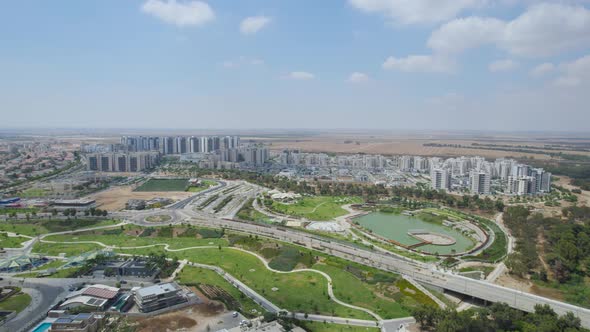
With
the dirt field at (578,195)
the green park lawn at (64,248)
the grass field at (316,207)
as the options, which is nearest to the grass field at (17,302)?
the green park lawn at (64,248)

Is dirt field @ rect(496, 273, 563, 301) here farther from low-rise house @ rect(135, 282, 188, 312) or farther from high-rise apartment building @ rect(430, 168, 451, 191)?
high-rise apartment building @ rect(430, 168, 451, 191)

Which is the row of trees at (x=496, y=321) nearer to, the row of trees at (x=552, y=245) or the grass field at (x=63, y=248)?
the row of trees at (x=552, y=245)

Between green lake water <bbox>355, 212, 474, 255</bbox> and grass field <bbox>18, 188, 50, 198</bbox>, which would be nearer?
green lake water <bbox>355, 212, 474, 255</bbox>

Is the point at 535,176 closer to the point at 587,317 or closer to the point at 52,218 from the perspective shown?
the point at 587,317

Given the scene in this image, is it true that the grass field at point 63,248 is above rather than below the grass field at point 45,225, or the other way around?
below

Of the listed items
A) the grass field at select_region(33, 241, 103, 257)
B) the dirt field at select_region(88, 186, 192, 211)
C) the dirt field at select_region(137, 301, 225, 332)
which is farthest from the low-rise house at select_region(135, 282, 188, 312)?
the dirt field at select_region(88, 186, 192, 211)

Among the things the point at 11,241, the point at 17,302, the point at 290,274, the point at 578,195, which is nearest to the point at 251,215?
the point at 290,274

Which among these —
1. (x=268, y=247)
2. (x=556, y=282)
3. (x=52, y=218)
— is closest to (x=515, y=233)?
(x=556, y=282)
